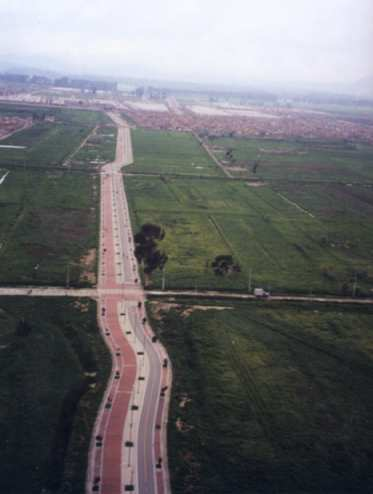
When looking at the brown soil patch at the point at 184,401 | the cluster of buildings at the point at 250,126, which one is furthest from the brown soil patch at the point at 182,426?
the cluster of buildings at the point at 250,126

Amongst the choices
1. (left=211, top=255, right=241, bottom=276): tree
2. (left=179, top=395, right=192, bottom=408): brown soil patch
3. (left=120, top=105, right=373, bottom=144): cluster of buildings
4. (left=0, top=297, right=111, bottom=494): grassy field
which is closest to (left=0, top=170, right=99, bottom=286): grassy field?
(left=0, top=297, right=111, bottom=494): grassy field

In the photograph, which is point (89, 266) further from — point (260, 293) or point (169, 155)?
point (169, 155)

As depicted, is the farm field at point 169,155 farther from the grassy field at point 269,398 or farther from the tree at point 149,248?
the grassy field at point 269,398

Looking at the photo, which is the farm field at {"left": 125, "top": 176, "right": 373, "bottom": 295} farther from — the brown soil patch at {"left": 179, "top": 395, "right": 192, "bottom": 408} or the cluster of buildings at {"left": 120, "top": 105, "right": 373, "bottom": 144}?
the cluster of buildings at {"left": 120, "top": 105, "right": 373, "bottom": 144}

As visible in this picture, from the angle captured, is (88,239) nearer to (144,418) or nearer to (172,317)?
(172,317)

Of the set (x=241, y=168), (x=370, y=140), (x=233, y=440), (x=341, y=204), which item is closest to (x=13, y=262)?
(x=233, y=440)

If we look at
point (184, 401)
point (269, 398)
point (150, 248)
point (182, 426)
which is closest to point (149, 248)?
point (150, 248)
